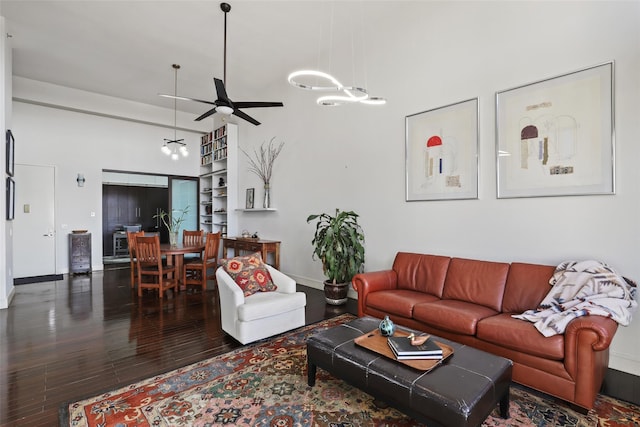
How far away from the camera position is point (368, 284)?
3.58 metres

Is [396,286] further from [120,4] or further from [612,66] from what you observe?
[120,4]

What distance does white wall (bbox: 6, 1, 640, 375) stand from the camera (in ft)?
8.65

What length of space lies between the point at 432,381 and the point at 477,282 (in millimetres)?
1771

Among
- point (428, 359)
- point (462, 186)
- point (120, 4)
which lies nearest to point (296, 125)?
point (120, 4)

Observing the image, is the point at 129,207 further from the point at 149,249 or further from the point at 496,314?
the point at 496,314

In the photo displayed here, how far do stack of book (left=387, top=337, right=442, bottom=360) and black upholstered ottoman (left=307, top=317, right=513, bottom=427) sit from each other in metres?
0.06

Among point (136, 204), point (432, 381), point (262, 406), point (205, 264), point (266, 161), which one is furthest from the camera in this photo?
point (136, 204)

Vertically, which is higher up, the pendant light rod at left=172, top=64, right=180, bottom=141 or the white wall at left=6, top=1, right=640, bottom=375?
the pendant light rod at left=172, top=64, right=180, bottom=141

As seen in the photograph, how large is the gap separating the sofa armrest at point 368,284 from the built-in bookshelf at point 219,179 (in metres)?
4.63

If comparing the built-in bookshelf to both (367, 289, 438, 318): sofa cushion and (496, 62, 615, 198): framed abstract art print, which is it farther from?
(496, 62, 615, 198): framed abstract art print

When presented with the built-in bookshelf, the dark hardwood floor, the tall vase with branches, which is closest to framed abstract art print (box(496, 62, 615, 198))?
the dark hardwood floor

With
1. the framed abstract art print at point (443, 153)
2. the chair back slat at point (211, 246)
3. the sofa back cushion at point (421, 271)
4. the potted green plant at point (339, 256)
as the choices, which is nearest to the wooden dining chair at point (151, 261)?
the chair back slat at point (211, 246)

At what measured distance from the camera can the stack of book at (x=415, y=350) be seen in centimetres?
192

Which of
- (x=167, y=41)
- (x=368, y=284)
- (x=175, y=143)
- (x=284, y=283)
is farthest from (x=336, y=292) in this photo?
(x=175, y=143)
